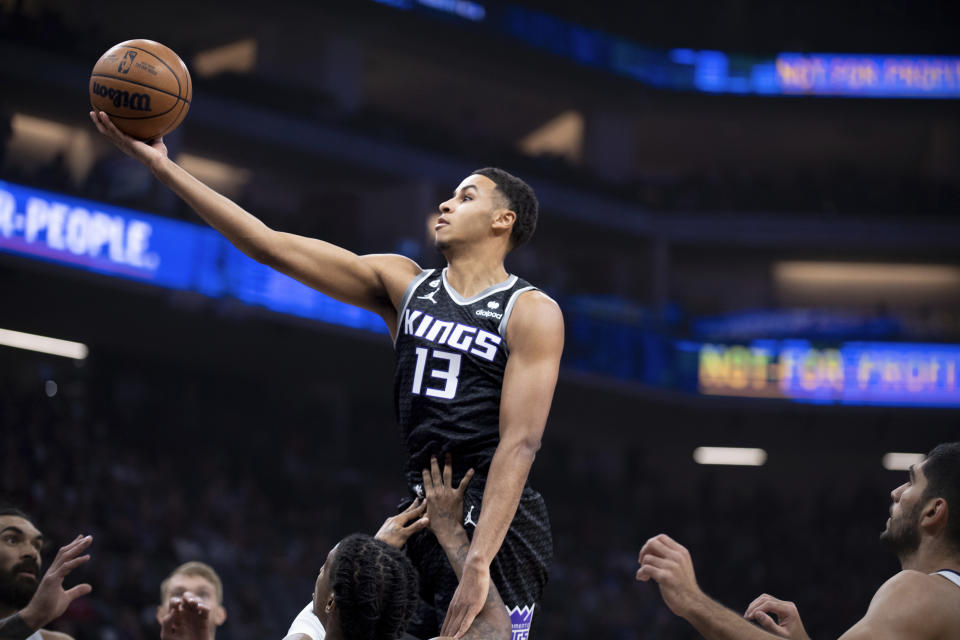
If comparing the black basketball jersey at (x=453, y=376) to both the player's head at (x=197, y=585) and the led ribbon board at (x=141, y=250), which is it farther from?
the led ribbon board at (x=141, y=250)

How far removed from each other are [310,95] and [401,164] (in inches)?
88.6

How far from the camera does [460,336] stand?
3578mm

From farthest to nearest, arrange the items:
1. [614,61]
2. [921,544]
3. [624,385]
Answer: [614,61] → [624,385] → [921,544]

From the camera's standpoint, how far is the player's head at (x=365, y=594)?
9.52ft

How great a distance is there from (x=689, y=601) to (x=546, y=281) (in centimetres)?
1847

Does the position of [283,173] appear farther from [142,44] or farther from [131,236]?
[142,44]

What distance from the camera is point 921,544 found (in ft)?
11.5

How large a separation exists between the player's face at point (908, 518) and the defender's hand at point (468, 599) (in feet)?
4.48

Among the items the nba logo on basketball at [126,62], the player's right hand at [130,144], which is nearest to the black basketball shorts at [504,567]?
the player's right hand at [130,144]

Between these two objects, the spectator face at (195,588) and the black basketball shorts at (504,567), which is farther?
the spectator face at (195,588)

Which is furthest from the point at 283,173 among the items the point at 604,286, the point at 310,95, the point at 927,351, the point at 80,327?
the point at 927,351

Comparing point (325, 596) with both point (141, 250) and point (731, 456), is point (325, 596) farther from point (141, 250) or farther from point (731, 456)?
point (731, 456)

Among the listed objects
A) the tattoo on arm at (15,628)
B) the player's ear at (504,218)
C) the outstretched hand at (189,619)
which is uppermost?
the player's ear at (504,218)

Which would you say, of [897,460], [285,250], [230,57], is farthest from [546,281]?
A: [285,250]
